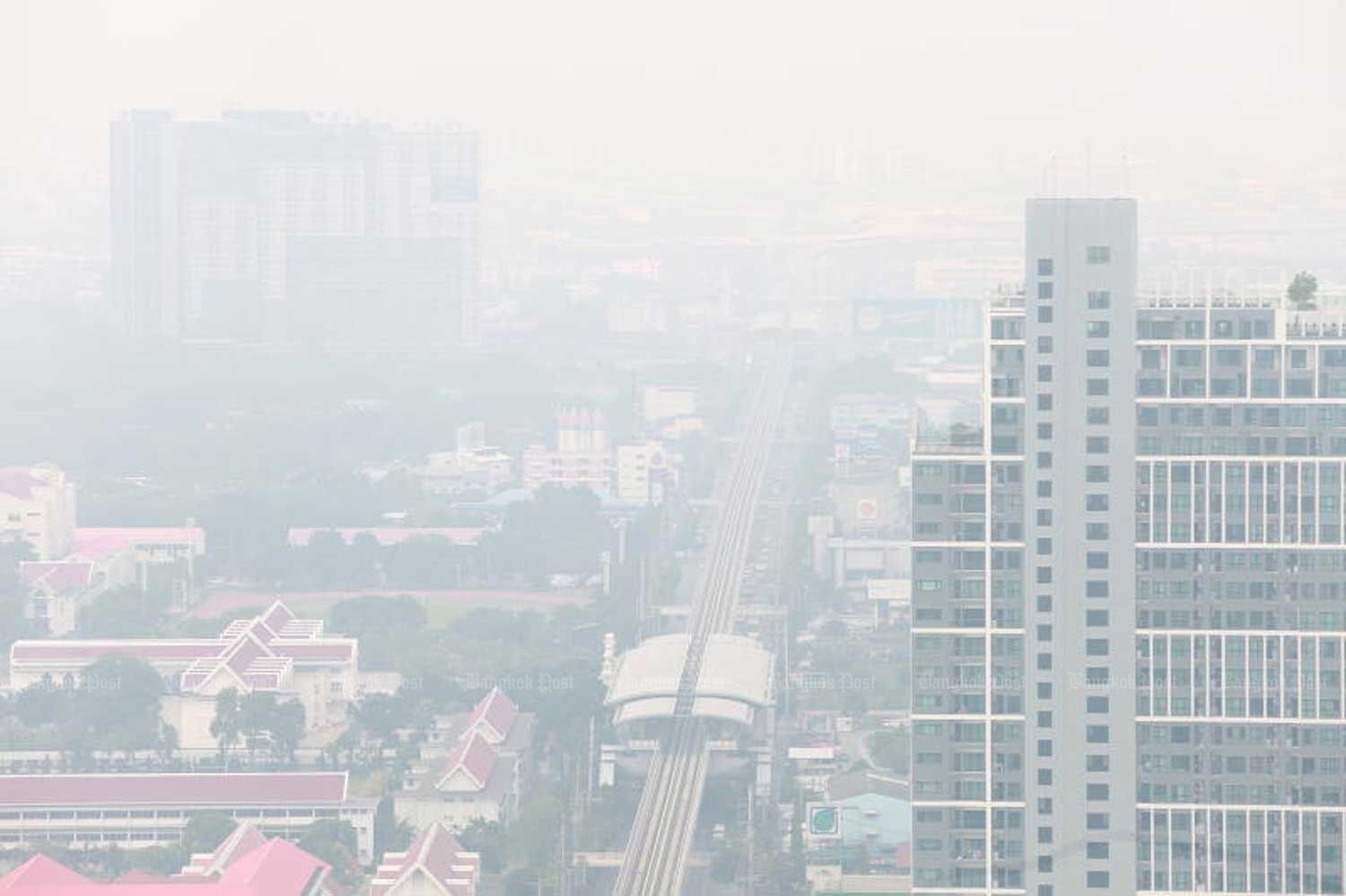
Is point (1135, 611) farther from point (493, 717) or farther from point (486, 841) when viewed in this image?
point (493, 717)

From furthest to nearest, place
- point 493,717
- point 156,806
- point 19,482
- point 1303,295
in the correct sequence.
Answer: point 19,482 → point 493,717 → point 156,806 → point 1303,295

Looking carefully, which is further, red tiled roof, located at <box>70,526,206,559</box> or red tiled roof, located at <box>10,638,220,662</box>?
red tiled roof, located at <box>70,526,206,559</box>

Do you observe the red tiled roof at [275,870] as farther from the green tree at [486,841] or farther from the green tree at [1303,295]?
the green tree at [1303,295]

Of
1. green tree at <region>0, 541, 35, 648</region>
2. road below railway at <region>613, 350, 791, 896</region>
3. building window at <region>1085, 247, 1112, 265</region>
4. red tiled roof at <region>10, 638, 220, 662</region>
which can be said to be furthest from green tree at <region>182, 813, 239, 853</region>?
building window at <region>1085, 247, 1112, 265</region>

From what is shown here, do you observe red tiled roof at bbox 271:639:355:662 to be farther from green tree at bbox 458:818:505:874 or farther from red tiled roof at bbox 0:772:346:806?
green tree at bbox 458:818:505:874

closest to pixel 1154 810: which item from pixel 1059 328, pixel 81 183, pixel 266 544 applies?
pixel 1059 328

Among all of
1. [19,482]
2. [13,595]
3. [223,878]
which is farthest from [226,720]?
[19,482]

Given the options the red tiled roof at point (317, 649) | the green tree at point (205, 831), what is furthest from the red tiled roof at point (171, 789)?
the red tiled roof at point (317, 649)
